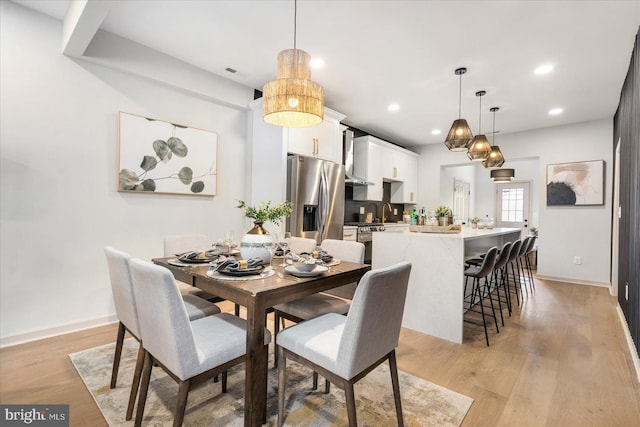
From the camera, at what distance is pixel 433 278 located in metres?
2.77

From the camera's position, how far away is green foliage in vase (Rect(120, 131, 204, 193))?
2.91 meters

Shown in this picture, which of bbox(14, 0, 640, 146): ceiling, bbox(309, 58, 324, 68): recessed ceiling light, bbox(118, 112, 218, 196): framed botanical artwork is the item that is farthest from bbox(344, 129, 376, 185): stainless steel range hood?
bbox(118, 112, 218, 196): framed botanical artwork

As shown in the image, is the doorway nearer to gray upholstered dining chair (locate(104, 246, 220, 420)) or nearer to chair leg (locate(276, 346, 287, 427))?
chair leg (locate(276, 346, 287, 427))

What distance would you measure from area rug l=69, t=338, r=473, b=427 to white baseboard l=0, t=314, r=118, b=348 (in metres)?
0.71

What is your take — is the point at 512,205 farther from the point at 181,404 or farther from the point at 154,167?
the point at 181,404

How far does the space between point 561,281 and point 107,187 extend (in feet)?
21.6

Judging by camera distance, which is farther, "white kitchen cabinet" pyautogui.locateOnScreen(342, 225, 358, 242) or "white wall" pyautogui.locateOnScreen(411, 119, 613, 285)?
"white wall" pyautogui.locateOnScreen(411, 119, 613, 285)

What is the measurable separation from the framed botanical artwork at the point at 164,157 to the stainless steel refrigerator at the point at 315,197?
95 cm

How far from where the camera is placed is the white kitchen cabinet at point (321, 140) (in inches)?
147

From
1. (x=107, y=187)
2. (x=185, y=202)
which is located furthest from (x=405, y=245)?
(x=107, y=187)

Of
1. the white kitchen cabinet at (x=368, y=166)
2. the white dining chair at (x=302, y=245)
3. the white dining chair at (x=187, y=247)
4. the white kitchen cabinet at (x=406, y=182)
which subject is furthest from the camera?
the white kitchen cabinet at (x=406, y=182)

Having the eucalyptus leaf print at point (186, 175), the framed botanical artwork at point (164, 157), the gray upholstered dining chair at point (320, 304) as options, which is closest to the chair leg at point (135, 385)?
the gray upholstered dining chair at point (320, 304)

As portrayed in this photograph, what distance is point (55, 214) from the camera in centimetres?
254

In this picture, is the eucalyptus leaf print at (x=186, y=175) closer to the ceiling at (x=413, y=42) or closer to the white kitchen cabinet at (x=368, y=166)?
the ceiling at (x=413, y=42)
